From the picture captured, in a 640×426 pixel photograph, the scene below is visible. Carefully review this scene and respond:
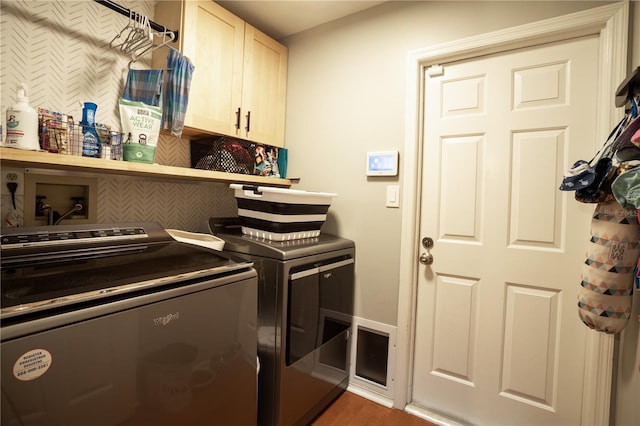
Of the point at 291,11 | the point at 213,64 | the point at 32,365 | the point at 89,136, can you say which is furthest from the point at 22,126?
the point at 291,11

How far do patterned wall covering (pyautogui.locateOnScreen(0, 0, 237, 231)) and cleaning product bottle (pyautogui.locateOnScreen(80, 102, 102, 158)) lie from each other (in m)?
0.27

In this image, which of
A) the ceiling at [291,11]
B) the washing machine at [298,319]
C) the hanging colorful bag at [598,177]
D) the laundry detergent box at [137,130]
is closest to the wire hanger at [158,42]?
the laundry detergent box at [137,130]

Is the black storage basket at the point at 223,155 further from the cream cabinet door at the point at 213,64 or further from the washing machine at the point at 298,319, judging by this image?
the washing machine at the point at 298,319

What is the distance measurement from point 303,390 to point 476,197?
1344mm

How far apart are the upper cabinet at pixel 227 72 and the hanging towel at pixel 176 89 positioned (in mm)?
93

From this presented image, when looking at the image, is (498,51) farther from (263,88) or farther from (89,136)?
(89,136)

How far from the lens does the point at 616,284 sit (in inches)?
41.3

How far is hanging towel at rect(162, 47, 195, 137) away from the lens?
1.50 meters

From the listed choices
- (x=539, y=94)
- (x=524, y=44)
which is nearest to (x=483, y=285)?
(x=539, y=94)

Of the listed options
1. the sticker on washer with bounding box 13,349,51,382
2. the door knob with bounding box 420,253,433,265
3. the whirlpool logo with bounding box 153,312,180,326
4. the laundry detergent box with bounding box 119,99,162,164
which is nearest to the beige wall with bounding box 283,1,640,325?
the door knob with bounding box 420,253,433,265

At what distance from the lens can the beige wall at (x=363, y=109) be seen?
175 centimetres

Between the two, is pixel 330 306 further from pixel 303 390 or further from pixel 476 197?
pixel 476 197

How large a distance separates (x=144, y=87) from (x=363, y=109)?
1.20 metres

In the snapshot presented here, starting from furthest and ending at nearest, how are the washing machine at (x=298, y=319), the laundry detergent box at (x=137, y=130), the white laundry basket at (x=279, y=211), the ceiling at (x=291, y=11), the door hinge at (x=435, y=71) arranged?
the ceiling at (x=291, y=11), the door hinge at (x=435, y=71), the white laundry basket at (x=279, y=211), the washing machine at (x=298, y=319), the laundry detergent box at (x=137, y=130)
